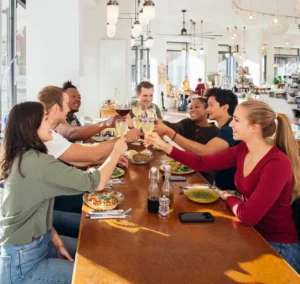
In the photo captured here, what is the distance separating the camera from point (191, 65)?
18922 millimetres

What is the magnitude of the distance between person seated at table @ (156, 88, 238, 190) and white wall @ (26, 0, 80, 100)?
2.19 metres

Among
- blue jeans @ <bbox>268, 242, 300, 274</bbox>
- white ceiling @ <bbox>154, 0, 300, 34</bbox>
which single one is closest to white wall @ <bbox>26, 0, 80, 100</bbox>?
blue jeans @ <bbox>268, 242, 300, 274</bbox>

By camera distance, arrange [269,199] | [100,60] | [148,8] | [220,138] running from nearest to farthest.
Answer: [269,199], [220,138], [148,8], [100,60]

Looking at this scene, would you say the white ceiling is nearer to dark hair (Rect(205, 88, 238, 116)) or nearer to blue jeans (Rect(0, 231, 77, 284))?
dark hair (Rect(205, 88, 238, 116))

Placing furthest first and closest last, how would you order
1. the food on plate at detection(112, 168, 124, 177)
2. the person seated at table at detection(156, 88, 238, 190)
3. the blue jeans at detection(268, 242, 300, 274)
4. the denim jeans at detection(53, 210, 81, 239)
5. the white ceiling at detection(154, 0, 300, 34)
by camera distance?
the white ceiling at detection(154, 0, 300, 34)
the person seated at table at detection(156, 88, 238, 190)
the food on plate at detection(112, 168, 124, 177)
the denim jeans at detection(53, 210, 81, 239)
the blue jeans at detection(268, 242, 300, 274)

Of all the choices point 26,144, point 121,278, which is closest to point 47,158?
point 26,144

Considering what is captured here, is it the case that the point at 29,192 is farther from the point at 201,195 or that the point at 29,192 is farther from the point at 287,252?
the point at 287,252

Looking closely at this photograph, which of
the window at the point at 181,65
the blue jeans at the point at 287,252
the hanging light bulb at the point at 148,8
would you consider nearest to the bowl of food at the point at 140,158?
the blue jeans at the point at 287,252

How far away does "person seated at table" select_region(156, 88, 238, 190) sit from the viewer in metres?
2.86

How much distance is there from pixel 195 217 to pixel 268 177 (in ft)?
1.46

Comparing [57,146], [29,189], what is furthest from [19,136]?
[57,146]

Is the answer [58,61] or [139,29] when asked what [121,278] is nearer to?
Answer: [58,61]

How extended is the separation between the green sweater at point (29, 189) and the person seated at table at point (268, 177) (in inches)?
33.9

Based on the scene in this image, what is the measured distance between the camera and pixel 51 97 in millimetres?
2713
